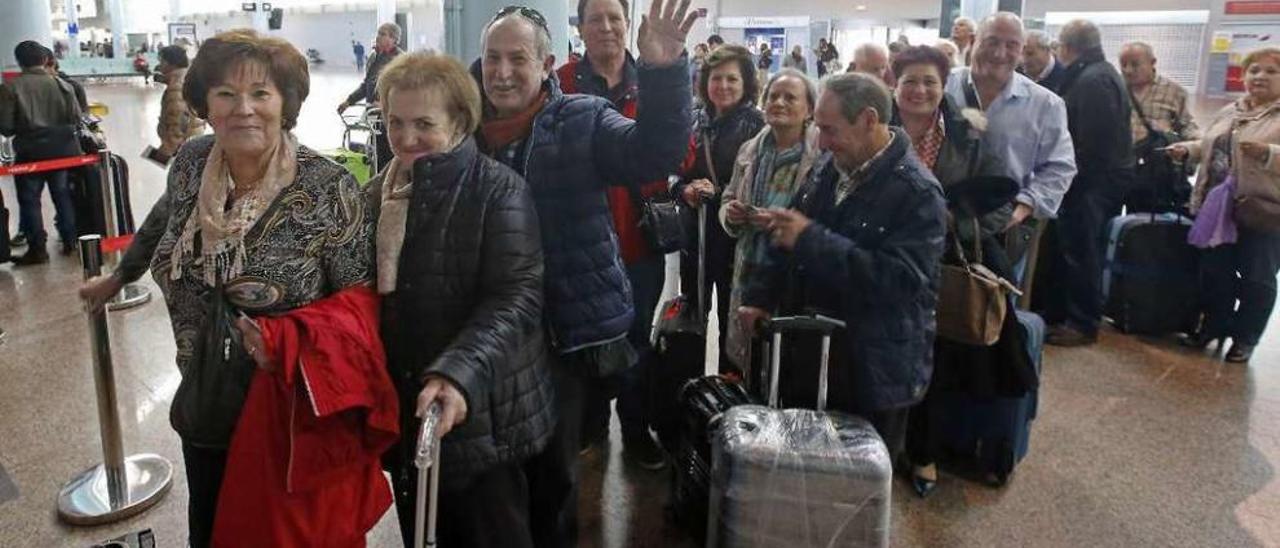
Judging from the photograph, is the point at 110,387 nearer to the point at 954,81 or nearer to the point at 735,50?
the point at 735,50

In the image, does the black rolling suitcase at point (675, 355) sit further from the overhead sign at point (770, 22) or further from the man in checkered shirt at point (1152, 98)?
the overhead sign at point (770, 22)

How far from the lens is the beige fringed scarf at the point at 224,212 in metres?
1.57

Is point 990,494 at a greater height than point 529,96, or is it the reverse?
point 529,96

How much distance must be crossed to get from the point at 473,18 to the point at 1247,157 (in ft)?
12.2

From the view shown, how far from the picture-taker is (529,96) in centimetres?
196

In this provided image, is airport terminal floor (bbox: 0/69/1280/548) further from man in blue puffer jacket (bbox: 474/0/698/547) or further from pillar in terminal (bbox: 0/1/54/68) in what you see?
pillar in terminal (bbox: 0/1/54/68)

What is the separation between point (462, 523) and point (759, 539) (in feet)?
2.10

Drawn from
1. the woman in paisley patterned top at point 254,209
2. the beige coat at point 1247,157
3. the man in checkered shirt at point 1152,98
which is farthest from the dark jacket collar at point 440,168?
the man in checkered shirt at point 1152,98

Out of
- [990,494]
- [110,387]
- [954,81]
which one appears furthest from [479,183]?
[954,81]

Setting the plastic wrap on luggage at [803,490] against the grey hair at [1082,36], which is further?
the grey hair at [1082,36]

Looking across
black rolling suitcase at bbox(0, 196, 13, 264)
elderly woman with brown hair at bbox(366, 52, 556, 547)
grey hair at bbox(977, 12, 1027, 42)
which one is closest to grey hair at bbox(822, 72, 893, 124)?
elderly woman with brown hair at bbox(366, 52, 556, 547)

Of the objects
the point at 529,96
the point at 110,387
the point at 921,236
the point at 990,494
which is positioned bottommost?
the point at 990,494

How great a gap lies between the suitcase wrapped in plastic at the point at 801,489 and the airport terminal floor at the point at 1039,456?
79cm

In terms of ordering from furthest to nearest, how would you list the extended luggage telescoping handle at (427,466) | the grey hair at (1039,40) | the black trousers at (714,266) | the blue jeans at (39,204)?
1. the blue jeans at (39,204)
2. the grey hair at (1039,40)
3. the black trousers at (714,266)
4. the extended luggage telescoping handle at (427,466)
